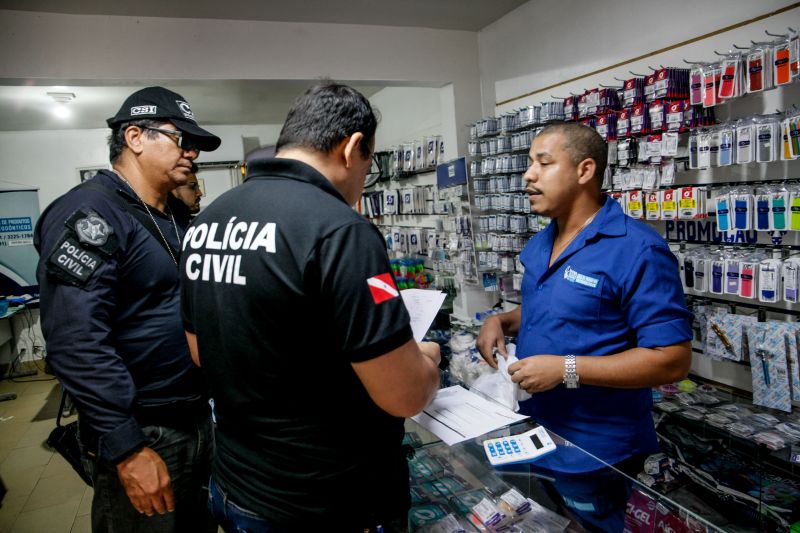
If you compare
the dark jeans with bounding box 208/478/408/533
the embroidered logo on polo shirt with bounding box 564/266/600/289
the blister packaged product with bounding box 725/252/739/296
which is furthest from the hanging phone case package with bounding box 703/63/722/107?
the dark jeans with bounding box 208/478/408/533

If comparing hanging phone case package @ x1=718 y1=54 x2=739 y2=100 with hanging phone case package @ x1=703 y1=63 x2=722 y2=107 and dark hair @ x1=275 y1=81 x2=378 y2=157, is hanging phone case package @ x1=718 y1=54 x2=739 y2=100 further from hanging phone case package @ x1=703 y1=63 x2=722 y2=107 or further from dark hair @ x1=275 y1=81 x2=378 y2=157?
dark hair @ x1=275 y1=81 x2=378 y2=157

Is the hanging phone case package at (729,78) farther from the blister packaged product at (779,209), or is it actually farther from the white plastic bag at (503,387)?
the white plastic bag at (503,387)

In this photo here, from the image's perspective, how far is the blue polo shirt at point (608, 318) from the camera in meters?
1.54

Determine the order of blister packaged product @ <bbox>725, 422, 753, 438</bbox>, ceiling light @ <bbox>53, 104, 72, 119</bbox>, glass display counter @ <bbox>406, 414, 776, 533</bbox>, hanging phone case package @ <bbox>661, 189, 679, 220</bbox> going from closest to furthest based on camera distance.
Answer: glass display counter @ <bbox>406, 414, 776, 533</bbox>, blister packaged product @ <bbox>725, 422, 753, 438</bbox>, hanging phone case package @ <bbox>661, 189, 679, 220</bbox>, ceiling light @ <bbox>53, 104, 72, 119</bbox>

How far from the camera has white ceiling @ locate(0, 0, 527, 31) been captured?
3.26 metres

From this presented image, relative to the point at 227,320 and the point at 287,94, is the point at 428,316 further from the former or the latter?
the point at 287,94

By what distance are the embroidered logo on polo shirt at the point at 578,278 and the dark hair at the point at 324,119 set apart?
100cm

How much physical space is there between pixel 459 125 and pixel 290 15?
175 centimetres

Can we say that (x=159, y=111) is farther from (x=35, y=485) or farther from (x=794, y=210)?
(x=35, y=485)

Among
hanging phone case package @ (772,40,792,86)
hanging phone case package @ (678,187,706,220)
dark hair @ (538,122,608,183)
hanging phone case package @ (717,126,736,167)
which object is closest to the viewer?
dark hair @ (538,122,608,183)

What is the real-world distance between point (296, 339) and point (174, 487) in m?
1.17

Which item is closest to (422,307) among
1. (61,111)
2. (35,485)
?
(35,485)

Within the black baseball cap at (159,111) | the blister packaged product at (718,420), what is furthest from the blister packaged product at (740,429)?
the black baseball cap at (159,111)

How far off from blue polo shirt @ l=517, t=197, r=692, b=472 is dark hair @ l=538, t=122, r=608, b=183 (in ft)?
0.52
